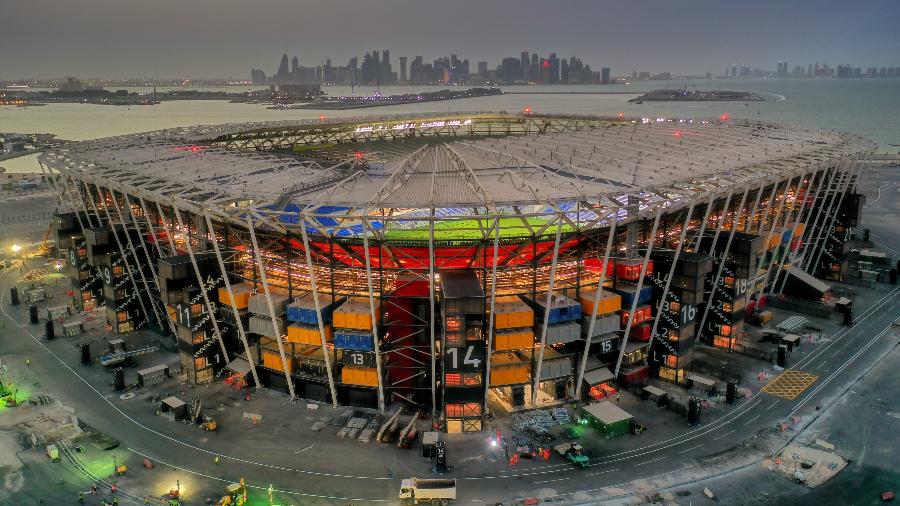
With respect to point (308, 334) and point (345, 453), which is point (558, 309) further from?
point (308, 334)

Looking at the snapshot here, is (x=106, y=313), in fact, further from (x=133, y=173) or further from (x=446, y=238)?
(x=446, y=238)

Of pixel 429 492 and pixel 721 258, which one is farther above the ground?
pixel 721 258

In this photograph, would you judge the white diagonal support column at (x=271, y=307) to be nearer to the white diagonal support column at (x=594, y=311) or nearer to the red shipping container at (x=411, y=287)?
the red shipping container at (x=411, y=287)

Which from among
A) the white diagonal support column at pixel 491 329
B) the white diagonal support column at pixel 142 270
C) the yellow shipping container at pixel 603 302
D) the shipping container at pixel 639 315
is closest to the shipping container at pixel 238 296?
the white diagonal support column at pixel 142 270

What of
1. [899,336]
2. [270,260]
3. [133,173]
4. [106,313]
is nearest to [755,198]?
[899,336]

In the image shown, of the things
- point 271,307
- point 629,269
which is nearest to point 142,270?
point 271,307

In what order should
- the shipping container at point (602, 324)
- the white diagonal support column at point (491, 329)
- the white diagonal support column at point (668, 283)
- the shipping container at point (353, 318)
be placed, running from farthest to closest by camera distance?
the white diagonal support column at point (668, 283) < the shipping container at point (602, 324) < the shipping container at point (353, 318) < the white diagonal support column at point (491, 329)
